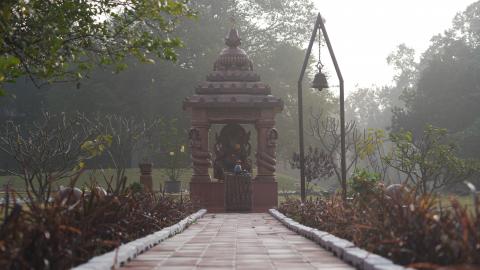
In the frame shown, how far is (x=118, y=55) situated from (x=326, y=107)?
40.6 metres

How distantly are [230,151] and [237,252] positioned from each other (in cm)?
1685

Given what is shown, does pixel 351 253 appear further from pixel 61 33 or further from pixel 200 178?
pixel 200 178

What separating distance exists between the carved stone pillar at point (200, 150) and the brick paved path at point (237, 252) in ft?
35.9

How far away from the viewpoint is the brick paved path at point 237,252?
8594mm

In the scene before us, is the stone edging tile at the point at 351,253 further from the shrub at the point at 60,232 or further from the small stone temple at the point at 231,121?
the small stone temple at the point at 231,121

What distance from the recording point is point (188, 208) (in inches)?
775

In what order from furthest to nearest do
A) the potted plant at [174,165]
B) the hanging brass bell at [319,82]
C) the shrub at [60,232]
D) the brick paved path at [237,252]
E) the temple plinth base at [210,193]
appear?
the potted plant at [174,165] → the temple plinth base at [210,193] → the hanging brass bell at [319,82] → the brick paved path at [237,252] → the shrub at [60,232]

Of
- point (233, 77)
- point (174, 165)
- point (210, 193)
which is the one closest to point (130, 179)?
point (174, 165)

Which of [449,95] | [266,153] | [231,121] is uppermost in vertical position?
[449,95]

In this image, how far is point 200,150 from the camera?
1025 inches

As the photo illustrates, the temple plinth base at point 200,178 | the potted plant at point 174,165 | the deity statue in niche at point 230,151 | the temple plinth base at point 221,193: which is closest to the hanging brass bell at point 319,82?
the temple plinth base at point 221,193

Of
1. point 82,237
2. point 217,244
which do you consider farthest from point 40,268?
point 217,244

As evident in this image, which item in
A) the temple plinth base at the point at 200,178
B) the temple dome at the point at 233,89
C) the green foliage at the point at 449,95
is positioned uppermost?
the green foliage at the point at 449,95

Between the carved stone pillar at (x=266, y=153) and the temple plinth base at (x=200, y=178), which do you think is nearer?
the temple plinth base at (x=200, y=178)
